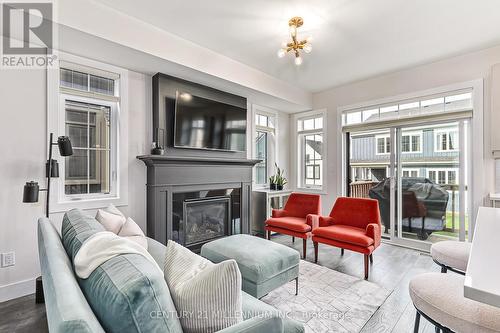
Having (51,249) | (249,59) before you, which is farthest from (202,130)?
(51,249)

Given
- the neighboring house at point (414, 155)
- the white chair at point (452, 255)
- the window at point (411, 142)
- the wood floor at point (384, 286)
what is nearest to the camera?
the white chair at point (452, 255)

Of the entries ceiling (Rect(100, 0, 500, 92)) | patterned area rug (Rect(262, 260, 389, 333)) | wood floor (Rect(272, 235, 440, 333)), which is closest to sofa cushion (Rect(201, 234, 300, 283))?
patterned area rug (Rect(262, 260, 389, 333))

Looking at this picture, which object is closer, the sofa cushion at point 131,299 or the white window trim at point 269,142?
the sofa cushion at point 131,299

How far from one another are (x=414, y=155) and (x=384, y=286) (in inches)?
89.0

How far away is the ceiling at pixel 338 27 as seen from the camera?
237 centimetres

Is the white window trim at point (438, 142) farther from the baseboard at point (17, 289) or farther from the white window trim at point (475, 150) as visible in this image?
the baseboard at point (17, 289)

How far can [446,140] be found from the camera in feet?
11.9

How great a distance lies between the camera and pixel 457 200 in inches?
138

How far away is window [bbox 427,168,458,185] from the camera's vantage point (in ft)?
11.6

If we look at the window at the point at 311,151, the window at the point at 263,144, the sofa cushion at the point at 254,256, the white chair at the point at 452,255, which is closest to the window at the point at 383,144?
the window at the point at 311,151

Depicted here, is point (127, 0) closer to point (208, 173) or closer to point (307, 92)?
point (208, 173)

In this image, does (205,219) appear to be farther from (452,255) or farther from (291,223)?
(452,255)

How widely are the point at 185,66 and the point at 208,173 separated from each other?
4.88 ft

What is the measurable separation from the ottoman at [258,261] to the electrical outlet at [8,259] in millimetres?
1799
